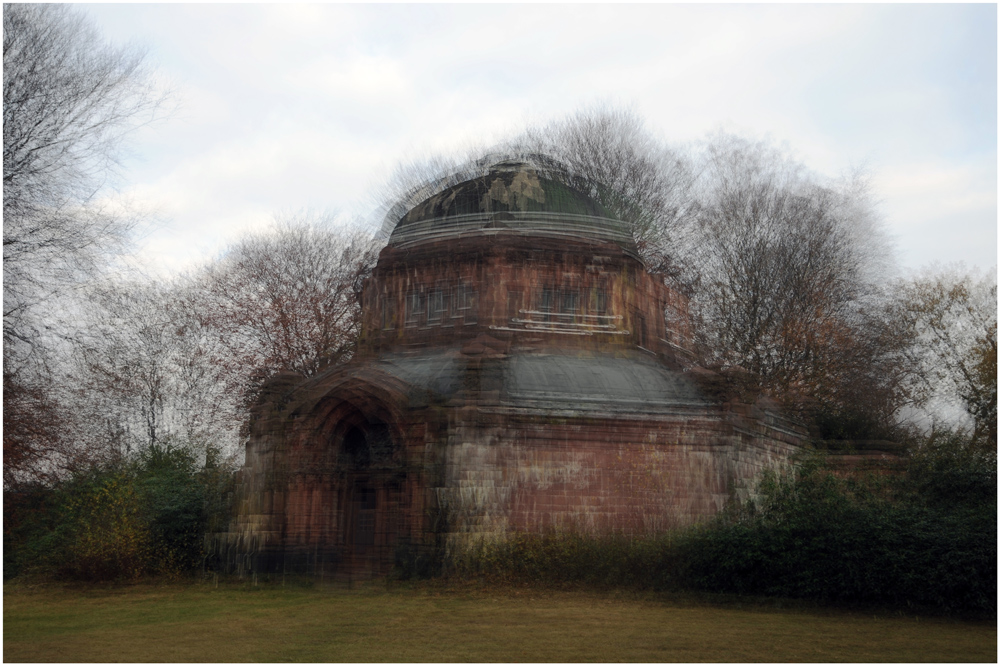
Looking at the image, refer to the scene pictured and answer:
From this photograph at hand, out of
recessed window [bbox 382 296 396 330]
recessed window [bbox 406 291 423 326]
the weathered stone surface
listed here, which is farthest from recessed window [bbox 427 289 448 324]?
recessed window [bbox 382 296 396 330]

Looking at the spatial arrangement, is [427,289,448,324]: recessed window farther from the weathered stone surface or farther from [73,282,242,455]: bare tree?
[73,282,242,455]: bare tree

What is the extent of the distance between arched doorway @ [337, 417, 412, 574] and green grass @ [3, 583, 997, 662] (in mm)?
2267

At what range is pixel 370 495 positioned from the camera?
19359 millimetres

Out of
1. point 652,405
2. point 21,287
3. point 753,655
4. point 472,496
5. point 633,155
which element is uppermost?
point 633,155

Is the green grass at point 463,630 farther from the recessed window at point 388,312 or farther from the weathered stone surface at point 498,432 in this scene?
the recessed window at point 388,312

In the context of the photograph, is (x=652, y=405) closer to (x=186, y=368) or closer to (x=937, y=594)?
(x=937, y=594)

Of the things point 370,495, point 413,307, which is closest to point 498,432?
point 370,495

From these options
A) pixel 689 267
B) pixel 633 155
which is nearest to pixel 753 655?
pixel 689 267

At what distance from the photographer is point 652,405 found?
18812 mm

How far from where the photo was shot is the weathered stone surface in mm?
17781

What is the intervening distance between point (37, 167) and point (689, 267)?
80.5ft

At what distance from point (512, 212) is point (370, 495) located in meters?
8.57

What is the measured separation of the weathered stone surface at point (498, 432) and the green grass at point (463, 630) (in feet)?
7.29

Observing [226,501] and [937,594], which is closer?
[937,594]
